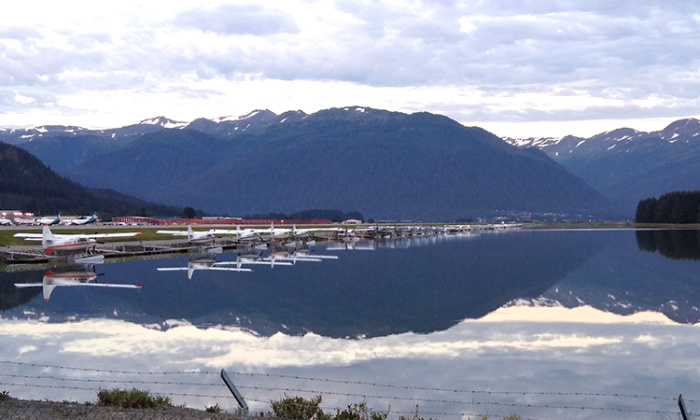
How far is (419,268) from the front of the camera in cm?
5569

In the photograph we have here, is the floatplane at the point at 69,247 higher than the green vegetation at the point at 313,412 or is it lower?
higher

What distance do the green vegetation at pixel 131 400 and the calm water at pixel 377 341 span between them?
1133 mm

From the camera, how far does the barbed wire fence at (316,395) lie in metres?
16.0

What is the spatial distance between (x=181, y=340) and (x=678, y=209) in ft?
493

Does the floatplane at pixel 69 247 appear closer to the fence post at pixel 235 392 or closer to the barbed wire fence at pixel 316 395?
the barbed wire fence at pixel 316 395

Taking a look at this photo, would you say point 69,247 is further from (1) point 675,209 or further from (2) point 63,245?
(1) point 675,209

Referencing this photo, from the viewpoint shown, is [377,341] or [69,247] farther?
[69,247]

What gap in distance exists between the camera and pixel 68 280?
44312 mm

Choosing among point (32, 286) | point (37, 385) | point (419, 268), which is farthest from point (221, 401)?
point (419, 268)

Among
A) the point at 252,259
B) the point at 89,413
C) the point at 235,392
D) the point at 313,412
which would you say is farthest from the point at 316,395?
the point at 252,259

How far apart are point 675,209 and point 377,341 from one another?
149187 mm

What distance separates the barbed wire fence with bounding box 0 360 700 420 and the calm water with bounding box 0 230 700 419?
0.06 metres

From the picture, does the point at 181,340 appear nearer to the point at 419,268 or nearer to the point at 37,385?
the point at 37,385

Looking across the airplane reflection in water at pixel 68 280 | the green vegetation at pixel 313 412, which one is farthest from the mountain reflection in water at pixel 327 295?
the green vegetation at pixel 313 412
